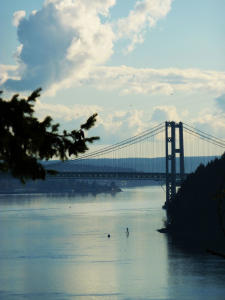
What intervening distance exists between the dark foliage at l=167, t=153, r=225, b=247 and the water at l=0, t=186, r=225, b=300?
12.1 feet

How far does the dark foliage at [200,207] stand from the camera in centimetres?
8050

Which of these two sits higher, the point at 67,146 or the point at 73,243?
the point at 67,146

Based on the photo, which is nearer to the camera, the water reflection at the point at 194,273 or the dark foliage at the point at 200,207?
the water reflection at the point at 194,273

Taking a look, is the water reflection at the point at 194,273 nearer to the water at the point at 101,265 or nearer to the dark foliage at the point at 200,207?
the water at the point at 101,265

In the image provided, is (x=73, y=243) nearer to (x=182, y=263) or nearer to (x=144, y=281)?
(x=182, y=263)

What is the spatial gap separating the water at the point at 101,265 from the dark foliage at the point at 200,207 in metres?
3.70

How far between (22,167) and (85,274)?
46.6m

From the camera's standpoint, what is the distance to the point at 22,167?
371 inches

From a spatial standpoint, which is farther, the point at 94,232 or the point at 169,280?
the point at 94,232

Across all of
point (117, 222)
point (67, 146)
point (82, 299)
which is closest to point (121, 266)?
point (82, 299)

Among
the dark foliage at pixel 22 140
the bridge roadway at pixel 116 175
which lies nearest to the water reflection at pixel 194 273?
the dark foliage at pixel 22 140

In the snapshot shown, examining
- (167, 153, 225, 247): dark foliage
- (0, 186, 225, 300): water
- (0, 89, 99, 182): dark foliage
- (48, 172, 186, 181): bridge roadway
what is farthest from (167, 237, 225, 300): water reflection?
(48, 172, 186, 181): bridge roadway

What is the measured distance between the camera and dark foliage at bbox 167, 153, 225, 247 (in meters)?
80.5

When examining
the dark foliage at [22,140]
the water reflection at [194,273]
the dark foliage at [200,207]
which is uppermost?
the dark foliage at [22,140]
